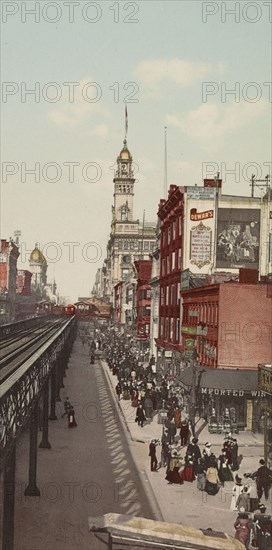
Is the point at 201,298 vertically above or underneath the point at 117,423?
above

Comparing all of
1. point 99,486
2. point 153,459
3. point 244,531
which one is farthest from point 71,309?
point 244,531

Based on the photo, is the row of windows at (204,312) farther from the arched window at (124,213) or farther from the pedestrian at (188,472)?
the arched window at (124,213)

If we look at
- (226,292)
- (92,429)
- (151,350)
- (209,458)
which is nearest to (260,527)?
(209,458)

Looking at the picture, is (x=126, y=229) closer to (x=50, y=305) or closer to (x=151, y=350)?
(x=50, y=305)

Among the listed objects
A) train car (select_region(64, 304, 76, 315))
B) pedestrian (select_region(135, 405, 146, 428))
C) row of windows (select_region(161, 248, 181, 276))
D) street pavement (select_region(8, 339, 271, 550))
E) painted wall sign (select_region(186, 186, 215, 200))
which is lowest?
street pavement (select_region(8, 339, 271, 550))

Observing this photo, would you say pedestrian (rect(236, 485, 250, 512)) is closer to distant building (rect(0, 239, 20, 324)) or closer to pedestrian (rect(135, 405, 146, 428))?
pedestrian (rect(135, 405, 146, 428))

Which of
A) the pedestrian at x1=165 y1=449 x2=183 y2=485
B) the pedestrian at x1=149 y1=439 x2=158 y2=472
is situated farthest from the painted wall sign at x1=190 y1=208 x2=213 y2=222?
the pedestrian at x1=165 y1=449 x2=183 y2=485
